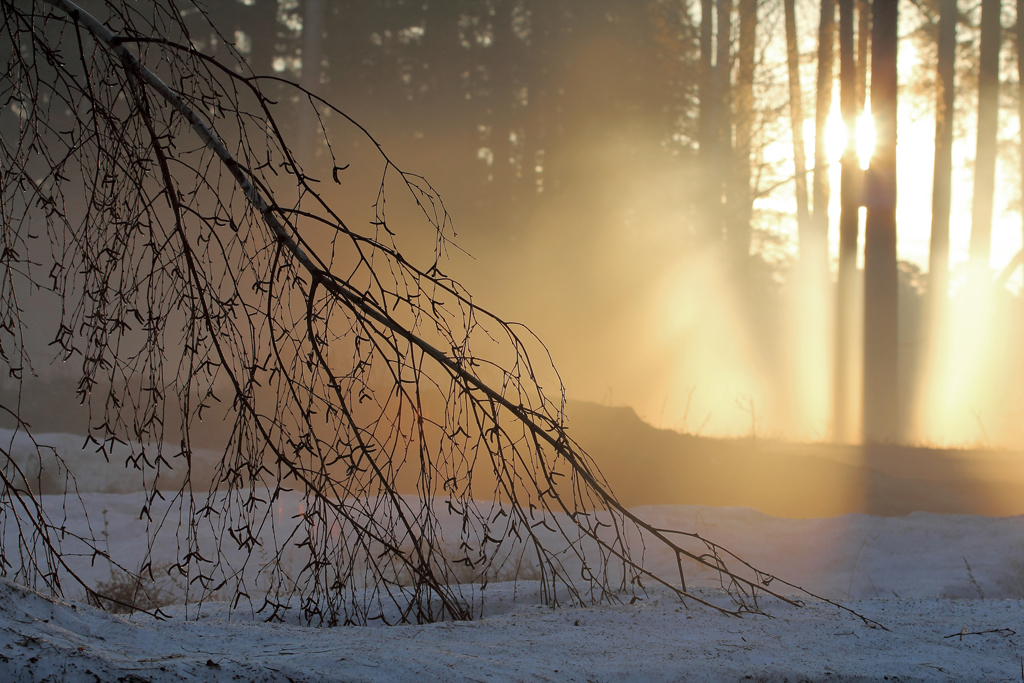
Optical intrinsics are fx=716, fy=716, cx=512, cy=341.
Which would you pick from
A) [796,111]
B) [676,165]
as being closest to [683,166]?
[676,165]

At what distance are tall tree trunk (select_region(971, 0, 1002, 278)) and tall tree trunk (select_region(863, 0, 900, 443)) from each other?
6793mm

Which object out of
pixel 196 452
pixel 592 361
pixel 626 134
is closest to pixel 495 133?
pixel 626 134

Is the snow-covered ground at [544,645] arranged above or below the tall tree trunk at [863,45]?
below

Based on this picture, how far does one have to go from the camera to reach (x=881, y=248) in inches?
364

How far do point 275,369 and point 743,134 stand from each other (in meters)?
16.2

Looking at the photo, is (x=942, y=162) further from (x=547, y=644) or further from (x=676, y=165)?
(x=547, y=644)

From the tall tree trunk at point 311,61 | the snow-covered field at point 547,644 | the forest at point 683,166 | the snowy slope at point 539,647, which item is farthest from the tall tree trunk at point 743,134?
the snowy slope at point 539,647

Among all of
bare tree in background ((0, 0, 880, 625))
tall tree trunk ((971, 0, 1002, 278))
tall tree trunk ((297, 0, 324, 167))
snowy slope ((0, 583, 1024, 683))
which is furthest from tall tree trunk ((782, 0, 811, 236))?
snowy slope ((0, 583, 1024, 683))

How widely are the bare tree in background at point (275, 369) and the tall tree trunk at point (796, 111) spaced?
9.23 meters

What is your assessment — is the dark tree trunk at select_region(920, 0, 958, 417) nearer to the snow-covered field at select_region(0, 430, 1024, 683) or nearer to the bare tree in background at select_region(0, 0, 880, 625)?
the bare tree in background at select_region(0, 0, 880, 625)

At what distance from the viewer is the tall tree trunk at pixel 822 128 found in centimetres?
1277

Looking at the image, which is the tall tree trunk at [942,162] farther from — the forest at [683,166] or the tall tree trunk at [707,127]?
the tall tree trunk at [707,127]

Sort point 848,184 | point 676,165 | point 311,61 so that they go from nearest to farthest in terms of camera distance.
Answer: point 848,184 → point 311,61 → point 676,165

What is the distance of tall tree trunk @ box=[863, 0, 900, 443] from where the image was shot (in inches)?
358
